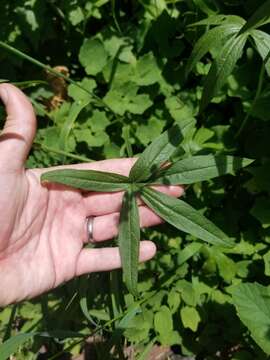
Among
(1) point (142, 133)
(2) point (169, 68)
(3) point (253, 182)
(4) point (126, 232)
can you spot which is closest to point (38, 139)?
(1) point (142, 133)

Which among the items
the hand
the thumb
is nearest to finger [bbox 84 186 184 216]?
the hand

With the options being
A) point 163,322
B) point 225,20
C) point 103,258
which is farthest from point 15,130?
point 163,322

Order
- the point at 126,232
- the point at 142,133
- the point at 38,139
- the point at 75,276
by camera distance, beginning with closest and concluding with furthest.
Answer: the point at 126,232 < the point at 75,276 < the point at 142,133 < the point at 38,139

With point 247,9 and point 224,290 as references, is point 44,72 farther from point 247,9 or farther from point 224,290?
point 224,290

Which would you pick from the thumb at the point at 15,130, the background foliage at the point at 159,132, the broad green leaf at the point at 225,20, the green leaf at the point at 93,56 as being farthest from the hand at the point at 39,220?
the broad green leaf at the point at 225,20

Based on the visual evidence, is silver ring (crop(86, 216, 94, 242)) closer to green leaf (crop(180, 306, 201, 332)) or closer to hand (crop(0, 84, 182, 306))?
hand (crop(0, 84, 182, 306))
